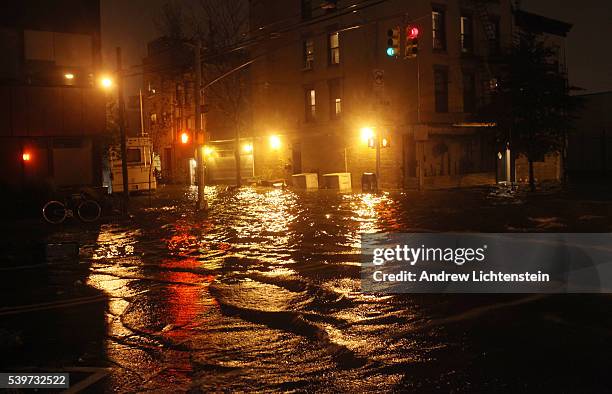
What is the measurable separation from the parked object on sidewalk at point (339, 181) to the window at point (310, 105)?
5907 mm

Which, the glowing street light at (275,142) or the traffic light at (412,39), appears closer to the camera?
the traffic light at (412,39)

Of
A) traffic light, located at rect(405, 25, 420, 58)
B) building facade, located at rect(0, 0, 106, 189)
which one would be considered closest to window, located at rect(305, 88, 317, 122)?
building facade, located at rect(0, 0, 106, 189)

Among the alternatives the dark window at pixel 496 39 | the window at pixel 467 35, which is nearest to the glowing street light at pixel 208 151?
the window at pixel 467 35

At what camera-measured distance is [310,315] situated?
26.2 ft

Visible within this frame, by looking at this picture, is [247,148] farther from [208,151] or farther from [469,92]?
[469,92]

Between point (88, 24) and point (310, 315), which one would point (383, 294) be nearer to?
point (310, 315)

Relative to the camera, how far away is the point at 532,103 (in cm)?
3284

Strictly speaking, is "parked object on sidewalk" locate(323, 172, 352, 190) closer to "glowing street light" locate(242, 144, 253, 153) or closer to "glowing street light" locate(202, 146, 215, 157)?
"glowing street light" locate(242, 144, 253, 153)

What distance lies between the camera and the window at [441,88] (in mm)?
37625

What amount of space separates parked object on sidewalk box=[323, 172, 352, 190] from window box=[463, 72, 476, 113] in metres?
8.49

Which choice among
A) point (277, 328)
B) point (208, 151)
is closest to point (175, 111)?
point (208, 151)

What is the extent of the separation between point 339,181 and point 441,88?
333 inches

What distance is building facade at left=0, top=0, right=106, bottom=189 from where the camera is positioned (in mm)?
24938

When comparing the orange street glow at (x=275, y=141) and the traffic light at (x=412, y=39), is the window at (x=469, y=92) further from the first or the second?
the traffic light at (x=412, y=39)
